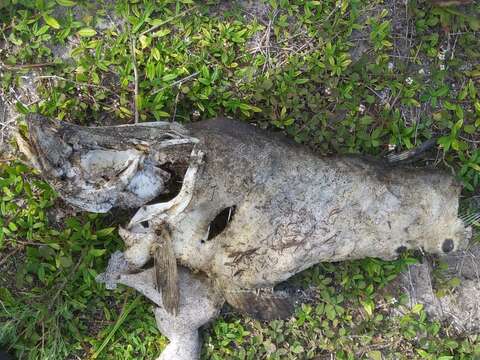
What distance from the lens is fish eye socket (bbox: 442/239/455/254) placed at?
131 inches

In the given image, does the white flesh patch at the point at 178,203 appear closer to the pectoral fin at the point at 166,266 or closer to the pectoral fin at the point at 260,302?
the pectoral fin at the point at 166,266

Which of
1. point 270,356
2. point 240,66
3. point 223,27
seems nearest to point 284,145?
point 240,66

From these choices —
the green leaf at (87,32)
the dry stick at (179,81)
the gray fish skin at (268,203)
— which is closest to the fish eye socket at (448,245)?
the gray fish skin at (268,203)

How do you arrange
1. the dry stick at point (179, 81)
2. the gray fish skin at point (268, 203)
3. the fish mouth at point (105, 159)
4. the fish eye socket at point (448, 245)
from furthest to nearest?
the dry stick at point (179, 81)
the fish eye socket at point (448, 245)
the gray fish skin at point (268, 203)
the fish mouth at point (105, 159)

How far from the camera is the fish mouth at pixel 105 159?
104 inches

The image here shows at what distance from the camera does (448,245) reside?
10.9 feet

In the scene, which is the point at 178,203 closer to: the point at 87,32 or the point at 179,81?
the point at 179,81

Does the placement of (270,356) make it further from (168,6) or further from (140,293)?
(168,6)

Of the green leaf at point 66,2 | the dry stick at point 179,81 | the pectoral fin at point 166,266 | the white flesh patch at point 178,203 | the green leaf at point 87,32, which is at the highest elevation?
the green leaf at point 66,2

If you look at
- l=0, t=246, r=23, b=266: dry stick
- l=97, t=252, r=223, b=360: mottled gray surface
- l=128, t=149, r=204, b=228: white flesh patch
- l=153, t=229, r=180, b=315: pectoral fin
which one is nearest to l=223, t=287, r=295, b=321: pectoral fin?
l=97, t=252, r=223, b=360: mottled gray surface

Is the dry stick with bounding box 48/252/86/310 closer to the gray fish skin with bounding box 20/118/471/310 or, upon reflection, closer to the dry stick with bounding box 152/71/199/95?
the gray fish skin with bounding box 20/118/471/310

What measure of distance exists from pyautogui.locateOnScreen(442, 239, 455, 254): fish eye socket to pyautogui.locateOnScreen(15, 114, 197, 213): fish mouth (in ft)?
5.81

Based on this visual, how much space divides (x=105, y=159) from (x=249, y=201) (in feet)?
2.86

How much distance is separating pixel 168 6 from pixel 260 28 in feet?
2.27
